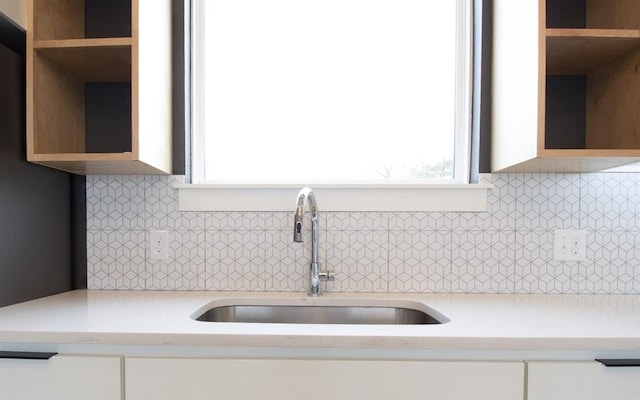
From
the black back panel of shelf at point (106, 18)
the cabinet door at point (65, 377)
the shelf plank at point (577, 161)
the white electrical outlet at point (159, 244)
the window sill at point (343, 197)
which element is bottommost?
the cabinet door at point (65, 377)

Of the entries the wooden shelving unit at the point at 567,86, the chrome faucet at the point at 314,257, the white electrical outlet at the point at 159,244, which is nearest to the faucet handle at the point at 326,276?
the chrome faucet at the point at 314,257

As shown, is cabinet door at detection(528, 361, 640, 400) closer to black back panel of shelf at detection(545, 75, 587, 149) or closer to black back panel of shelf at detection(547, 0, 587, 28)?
black back panel of shelf at detection(545, 75, 587, 149)

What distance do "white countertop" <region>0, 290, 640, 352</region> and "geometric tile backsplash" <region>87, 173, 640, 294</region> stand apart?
0.78ft

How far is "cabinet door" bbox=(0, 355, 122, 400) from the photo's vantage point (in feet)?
3.00

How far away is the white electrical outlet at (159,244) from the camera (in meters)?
1.46

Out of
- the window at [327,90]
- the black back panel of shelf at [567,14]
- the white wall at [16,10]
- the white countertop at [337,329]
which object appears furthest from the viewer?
the window at [327,90]

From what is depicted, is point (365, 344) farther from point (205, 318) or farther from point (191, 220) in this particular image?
point (191, 220)

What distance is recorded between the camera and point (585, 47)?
1203 millimetres

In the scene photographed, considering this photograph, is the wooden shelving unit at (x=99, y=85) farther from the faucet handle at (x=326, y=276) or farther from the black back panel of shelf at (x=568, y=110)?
the black back panel of shelf at (x=568, y=110)

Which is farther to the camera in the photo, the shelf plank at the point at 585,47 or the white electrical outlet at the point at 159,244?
the white electrical outlet at the point at 159,244

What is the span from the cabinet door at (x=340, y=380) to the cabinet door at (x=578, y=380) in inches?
1.5

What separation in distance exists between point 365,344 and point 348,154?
85cm

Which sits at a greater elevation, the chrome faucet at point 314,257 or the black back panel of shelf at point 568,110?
the black back panel of shelf at point 568,110

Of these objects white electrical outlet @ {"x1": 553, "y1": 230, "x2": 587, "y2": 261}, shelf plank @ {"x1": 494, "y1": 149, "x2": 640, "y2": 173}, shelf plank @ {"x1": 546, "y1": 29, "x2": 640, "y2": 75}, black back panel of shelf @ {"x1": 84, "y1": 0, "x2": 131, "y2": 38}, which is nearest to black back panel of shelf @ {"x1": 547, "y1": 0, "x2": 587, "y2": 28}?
shelf plank @ {"x1": 546, "y1": 29, "x2": 640, "y2": 75}
